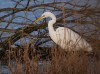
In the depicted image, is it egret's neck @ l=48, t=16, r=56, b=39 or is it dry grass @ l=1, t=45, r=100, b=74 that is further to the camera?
egret's neck @ l=48, t=16, r=56, b=39

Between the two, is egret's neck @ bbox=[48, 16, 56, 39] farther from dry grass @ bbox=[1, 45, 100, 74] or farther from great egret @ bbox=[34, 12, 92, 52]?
dry grass @ bbox=[1, 45, 100, 74]

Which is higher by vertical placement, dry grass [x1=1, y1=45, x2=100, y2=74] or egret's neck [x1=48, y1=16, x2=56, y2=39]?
egret's neck [x1=48, y1=16, x2=56, y2=39]

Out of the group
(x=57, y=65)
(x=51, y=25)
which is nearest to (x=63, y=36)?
(x=51, y=25)

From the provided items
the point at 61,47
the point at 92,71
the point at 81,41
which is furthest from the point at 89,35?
the point at 92,71

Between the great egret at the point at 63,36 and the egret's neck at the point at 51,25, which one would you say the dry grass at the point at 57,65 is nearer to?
the great egret at the point at 63,36

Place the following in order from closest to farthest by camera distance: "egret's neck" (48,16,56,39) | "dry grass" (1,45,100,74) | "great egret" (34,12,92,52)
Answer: "dry grass" (1,45,100,74)
"great egret" (34,12,92,52)
"egret's neck" (48,16,56,39)

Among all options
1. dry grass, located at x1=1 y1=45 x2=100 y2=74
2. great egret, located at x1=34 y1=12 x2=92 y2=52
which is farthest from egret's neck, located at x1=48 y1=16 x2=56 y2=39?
dry grass, located at x1=1 y1=45 x2=100 y2=74

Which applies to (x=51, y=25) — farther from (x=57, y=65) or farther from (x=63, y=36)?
(x=57, y=65)

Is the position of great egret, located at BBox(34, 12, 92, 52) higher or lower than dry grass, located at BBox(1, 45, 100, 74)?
higher

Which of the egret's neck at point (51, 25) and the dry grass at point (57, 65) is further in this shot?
the egret's neck at point (51, 25)

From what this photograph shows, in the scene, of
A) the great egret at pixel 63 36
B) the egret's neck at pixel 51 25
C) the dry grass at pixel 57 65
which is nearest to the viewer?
the dry grass at pixel 57 65

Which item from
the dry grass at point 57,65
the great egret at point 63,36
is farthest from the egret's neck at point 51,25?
the dry grass at point 57,65

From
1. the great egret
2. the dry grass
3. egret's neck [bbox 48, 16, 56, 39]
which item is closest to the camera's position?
the dry grass

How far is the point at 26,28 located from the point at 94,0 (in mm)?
2514
